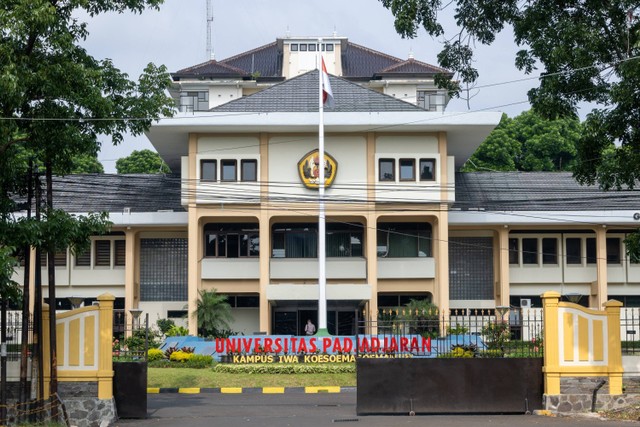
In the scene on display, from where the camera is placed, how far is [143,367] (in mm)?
21234

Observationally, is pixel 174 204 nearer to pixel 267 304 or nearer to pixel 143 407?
pixel 267 304

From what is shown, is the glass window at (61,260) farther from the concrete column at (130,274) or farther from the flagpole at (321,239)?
the flagpole at (321,239)

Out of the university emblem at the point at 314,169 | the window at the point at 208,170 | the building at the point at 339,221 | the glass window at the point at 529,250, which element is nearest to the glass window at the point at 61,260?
the building at the point at 339,221

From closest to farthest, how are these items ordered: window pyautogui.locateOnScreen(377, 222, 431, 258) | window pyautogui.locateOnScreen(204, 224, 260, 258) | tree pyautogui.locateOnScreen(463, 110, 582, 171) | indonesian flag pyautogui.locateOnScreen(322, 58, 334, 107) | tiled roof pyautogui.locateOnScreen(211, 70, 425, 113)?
indonesian flag pyautogui.locateOnScreen(322, 58, 334, 107)
tiled roof pyautogui.locateOnScreen(211, 70, 425, 113)
window pyautogui.locateOnScreen(204, 224, 260, 258)
window pyautogui.locateOnScreen(377, 222, 431, 258)
tree pyautogui.locateOnScreen(463, 110, 582, 171)

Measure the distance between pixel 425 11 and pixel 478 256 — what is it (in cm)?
2829

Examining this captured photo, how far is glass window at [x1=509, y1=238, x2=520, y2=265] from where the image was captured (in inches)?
1905

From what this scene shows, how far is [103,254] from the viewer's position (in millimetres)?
48219

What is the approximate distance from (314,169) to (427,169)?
5.06 meters

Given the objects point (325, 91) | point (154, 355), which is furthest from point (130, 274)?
point (325, 91)

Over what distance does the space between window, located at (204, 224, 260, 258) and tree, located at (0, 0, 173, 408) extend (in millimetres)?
25577

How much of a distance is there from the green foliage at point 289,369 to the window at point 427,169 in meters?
13.9

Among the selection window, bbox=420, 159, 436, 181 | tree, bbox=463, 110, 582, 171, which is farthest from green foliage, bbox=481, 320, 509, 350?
tree, bbox=463, 110, 582, 171

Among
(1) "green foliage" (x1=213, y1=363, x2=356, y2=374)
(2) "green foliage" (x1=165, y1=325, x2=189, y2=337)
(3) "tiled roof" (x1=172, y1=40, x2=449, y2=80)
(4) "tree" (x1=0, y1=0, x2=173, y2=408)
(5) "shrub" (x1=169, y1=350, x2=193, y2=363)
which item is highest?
(3) "tiled roof" (x1=172, y1=40, x2=449, y2=80)

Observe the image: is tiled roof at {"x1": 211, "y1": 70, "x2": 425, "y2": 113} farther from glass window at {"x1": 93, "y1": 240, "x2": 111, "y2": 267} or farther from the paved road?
the paved road
